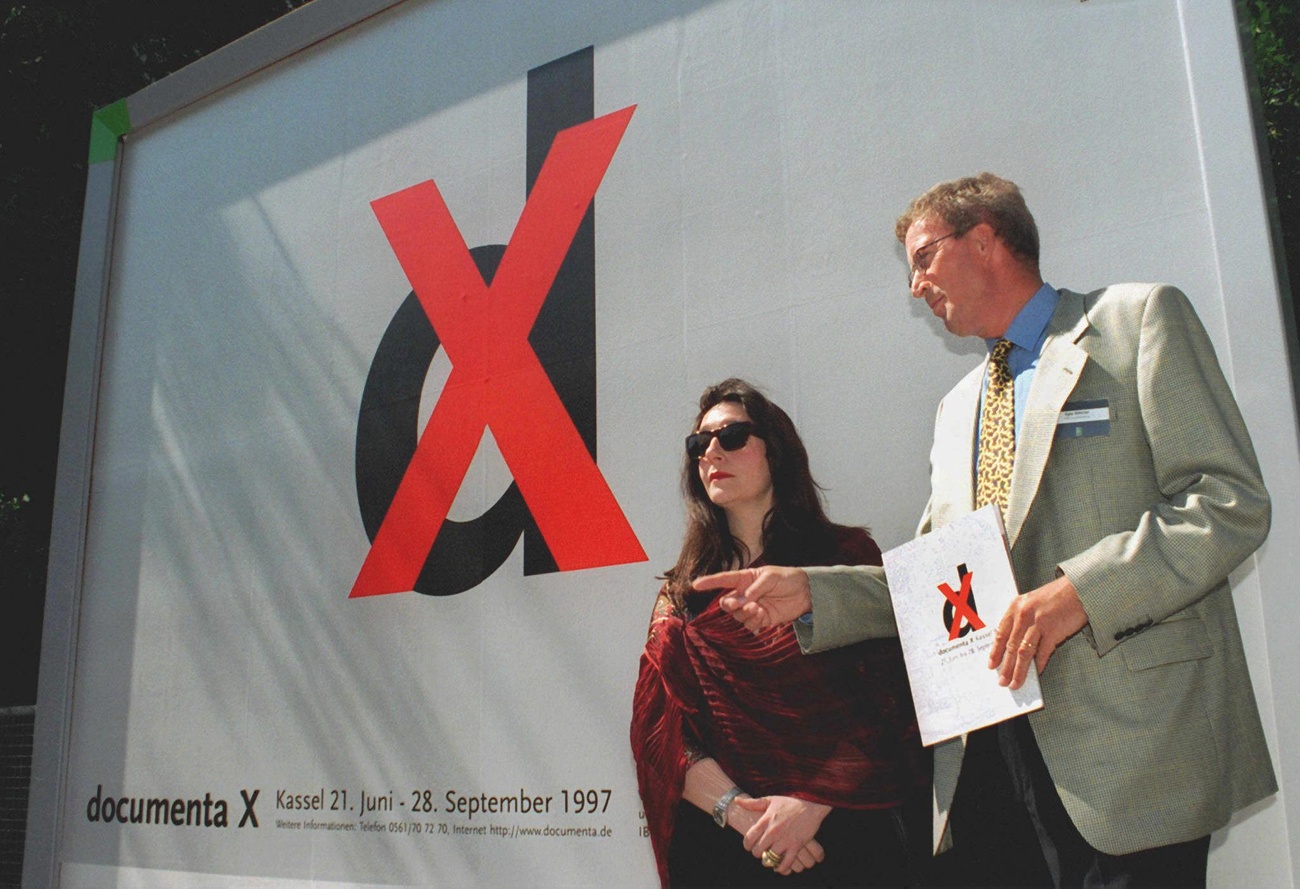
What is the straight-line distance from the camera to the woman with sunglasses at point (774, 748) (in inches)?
70.2

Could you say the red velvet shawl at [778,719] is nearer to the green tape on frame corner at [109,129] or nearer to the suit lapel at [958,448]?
the suit lapel at [958,448]

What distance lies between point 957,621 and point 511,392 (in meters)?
1.54

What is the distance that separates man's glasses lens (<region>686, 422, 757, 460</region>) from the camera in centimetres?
209

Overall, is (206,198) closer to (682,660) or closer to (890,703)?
(682,660)

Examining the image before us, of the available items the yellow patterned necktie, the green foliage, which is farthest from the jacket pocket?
the green foliage

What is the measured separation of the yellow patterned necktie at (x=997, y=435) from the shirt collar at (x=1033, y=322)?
0.09 ft

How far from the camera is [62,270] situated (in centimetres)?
618

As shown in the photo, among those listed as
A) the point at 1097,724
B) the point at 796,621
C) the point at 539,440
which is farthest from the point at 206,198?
the point at 1097,724

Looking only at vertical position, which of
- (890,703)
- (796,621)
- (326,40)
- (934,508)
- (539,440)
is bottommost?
(890,703)

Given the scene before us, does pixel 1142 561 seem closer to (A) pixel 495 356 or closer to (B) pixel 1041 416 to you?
(B) pixel 1041 416

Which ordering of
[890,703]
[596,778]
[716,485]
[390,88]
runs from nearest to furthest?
[890,703] < [716,485] < [596,778] < [390,88]

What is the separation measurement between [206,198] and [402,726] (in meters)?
2.06

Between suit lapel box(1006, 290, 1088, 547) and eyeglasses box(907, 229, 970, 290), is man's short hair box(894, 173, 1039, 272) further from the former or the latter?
suit lapel box(1006, 290, 1088, 547)

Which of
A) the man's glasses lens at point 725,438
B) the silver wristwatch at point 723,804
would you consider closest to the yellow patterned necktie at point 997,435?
the man's glasses lens at point 725,438
